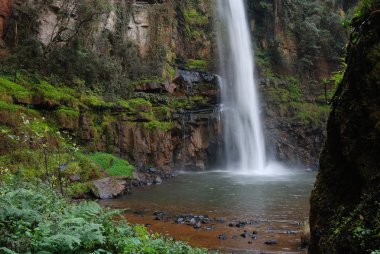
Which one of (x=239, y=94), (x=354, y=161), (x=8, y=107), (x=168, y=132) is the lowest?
(x=354, y=161)

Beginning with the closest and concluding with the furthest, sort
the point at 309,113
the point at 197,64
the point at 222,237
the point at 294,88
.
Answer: the point at 222,237 → the point at 197,64 → the point at 309,113 → the point at 294,88

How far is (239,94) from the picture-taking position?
33844mm

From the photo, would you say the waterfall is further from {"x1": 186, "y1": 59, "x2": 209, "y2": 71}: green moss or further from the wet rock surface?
Answer: the wet rock surface

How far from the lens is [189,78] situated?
31.7 meters

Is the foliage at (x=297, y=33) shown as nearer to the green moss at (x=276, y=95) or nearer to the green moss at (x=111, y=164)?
the green moss at (x=276, y=95)

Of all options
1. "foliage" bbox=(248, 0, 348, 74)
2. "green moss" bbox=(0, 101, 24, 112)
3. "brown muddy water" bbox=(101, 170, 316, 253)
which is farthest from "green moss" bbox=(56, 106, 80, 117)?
"foliage" bbox=(248, 0, 348, 74)

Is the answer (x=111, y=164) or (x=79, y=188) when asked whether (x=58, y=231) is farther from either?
(x=111, y=164)

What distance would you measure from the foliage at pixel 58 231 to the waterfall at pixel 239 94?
25.7 metres

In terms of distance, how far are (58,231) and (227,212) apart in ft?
33.4

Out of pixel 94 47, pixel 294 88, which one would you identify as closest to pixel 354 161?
pixel 94 47

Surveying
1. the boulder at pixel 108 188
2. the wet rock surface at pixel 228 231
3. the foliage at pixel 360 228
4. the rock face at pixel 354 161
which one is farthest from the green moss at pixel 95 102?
the foliage at pixel 360 228

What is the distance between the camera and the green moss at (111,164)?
2062 centimetres

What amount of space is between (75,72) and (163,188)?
10620 millimetres

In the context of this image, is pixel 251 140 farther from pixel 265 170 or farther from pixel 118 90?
pixel 118 90
